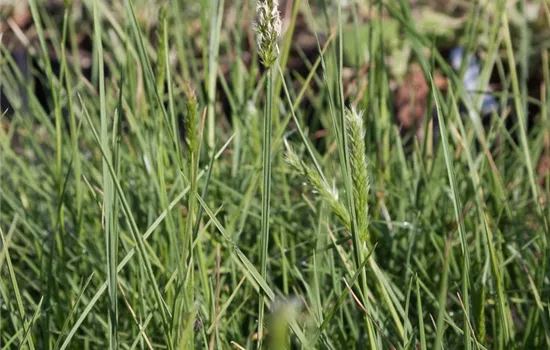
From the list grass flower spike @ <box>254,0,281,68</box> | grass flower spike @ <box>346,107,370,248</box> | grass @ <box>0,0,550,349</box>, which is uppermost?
grass flower spike @ <box>254,0,281,68</box>

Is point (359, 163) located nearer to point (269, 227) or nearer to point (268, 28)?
point (268, 28)

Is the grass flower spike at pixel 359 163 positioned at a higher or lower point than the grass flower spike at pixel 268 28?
lower

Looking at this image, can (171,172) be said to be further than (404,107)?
No

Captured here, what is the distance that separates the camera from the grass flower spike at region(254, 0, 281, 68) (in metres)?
0.68

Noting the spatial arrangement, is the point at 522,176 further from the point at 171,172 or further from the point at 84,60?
the point at 84,60

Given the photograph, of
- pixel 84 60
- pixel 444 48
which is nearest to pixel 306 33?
pixel 444 48

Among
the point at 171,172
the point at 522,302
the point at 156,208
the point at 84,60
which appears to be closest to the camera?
the point at 522,302

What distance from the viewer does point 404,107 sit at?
112 inches

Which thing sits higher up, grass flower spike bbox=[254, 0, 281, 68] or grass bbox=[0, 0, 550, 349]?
grass flower spike bbox=[254, 0, 281, 68]

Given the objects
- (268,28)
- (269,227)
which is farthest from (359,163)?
(269,227)

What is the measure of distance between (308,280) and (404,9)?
0.43 m

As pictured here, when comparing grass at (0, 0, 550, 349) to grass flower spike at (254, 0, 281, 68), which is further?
grass at (0, 0, 550, 349)

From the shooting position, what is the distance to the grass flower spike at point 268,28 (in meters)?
0.68

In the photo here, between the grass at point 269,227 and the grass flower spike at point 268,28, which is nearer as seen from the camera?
the grass flower spike at point 268,28
